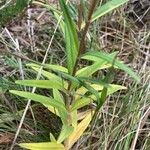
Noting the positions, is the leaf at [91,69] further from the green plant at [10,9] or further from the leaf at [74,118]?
the green plant at [10,9]

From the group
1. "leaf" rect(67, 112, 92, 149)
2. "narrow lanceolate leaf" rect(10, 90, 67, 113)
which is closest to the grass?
"leaf" rect(67, 112, 92, 149)

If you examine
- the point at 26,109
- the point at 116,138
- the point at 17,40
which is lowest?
the point at 116,138

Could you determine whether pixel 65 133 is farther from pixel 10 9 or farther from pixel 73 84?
pixel 10 9

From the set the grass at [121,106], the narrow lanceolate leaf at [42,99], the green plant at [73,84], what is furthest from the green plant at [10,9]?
the narrow lanceolate leaf at [42,99]

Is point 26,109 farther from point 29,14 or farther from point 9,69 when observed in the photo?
point 29,14

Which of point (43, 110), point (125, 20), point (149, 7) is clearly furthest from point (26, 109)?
point (149, 7)

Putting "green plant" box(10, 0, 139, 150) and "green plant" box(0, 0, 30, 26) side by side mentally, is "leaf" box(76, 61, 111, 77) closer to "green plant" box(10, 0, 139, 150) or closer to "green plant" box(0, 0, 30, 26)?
"green plant" box(10, 0, 139, 150)
